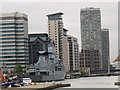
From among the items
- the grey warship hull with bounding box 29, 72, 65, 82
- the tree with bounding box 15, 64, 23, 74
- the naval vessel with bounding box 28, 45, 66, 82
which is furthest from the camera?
the tree with bounding box 15, 64, 23, 74

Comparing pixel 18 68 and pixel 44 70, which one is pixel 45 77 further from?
pixel 18 68

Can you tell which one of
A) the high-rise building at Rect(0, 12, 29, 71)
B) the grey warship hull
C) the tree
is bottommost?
the grey warship hull

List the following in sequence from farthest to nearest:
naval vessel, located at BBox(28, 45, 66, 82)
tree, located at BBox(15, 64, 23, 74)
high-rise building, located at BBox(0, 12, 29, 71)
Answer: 1. high-rise building, located at BBox(0, 12, 29, 71)
2. tree, located at BBox(15, 64, 23, 74)
3. naval vessel, located at BBox(28, 45, 66, 82)

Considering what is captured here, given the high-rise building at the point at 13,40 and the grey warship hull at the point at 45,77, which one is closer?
the grey warship hull at the point at 45,77

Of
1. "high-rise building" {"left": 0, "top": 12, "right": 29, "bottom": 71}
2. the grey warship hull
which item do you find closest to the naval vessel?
the grey warship hull

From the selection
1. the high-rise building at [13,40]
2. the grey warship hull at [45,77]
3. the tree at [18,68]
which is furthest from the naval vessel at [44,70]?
the high-rise building at [13,40]

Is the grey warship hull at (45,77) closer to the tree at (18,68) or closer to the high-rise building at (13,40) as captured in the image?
the tree at (18,68)

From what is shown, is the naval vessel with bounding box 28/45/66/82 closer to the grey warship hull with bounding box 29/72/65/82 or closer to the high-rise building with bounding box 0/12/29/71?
the grey warship hull with bounding box 29/72/65/82

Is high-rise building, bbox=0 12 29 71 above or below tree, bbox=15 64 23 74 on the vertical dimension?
above

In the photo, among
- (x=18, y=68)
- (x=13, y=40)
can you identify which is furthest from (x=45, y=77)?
(x=13, y=40)

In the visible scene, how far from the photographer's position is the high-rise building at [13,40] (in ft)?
572

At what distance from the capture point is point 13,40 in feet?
575

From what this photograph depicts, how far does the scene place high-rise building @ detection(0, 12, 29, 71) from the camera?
17425cm

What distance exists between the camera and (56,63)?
522 ft
